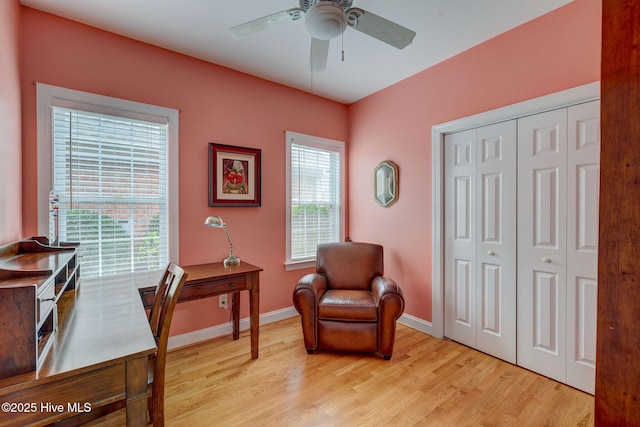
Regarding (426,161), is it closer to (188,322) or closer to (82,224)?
(188,322)

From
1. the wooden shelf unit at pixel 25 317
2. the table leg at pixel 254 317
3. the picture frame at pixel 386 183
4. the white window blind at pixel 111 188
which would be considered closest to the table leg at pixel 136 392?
the wooden shelf unit at pixel 25 317

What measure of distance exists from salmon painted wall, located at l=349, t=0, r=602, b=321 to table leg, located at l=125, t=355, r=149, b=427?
8.35 ft

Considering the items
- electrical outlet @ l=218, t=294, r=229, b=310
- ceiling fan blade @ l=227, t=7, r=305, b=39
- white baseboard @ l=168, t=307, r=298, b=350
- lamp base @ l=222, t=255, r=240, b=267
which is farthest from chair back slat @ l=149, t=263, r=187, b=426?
ceiling fan blade @ l=227, t=7, r=305, b=39

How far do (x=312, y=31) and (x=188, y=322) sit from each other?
2.54 m

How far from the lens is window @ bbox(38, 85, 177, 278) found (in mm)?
2074

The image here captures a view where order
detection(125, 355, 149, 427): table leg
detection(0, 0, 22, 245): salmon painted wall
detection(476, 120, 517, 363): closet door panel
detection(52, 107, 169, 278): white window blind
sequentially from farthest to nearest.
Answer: detection(476, 120, 517, 363): closet door panel → detection(52, 107, 169, 278): white window blind → detection(0, 0, 22, 245): salmon painted wall → detection(125, 355, 149, 427): table leg

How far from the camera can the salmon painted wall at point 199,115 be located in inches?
79.8

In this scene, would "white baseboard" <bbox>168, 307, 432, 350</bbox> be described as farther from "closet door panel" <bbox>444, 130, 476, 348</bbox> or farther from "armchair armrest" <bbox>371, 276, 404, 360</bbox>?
"armchair armrest" <bbox>371, 276, 404, 360</bbox>

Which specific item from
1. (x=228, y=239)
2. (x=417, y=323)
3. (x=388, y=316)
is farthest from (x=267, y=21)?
(x=417, y=323)

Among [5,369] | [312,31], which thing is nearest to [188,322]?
[5,369]

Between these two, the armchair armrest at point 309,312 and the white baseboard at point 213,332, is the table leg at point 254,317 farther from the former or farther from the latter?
the white baseboard at point 213,332

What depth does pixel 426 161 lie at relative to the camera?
2.90m

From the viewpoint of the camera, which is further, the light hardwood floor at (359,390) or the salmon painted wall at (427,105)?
the salmon painted wall at (427,105)

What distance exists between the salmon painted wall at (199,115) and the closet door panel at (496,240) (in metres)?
1.83
